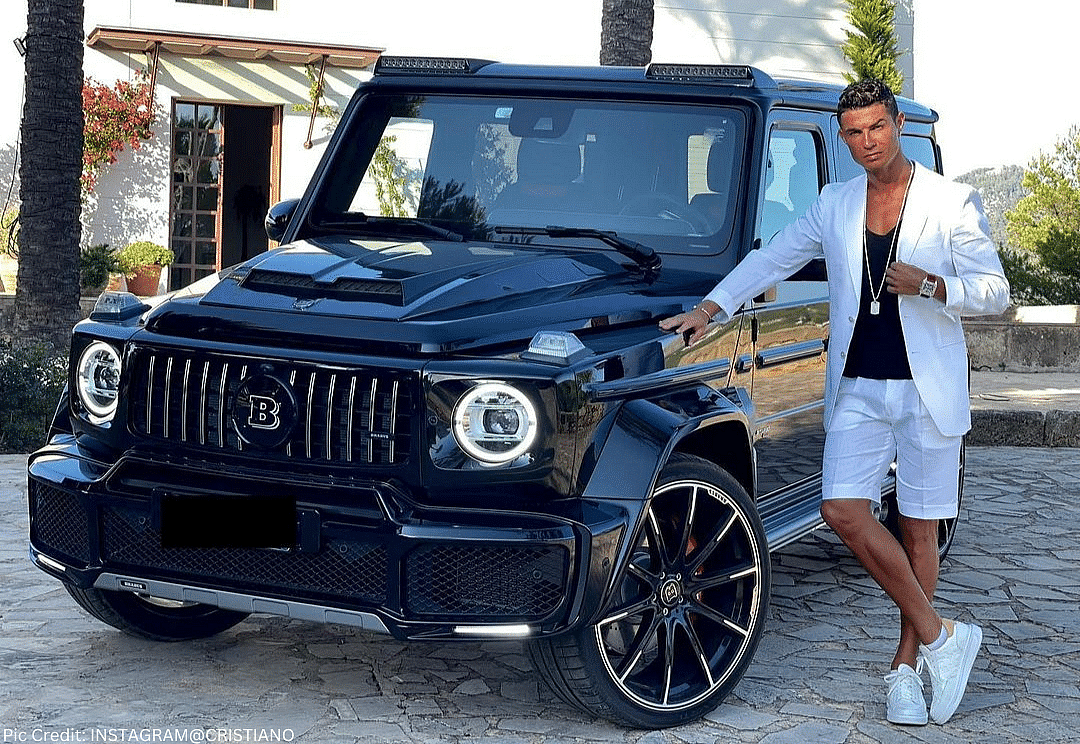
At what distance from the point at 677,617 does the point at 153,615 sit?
1.86 m

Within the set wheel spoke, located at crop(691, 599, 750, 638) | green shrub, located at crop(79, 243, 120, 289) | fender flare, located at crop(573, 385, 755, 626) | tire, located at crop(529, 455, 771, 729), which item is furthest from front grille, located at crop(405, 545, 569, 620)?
green shrub, located at crop(79, 243, 120, 289)

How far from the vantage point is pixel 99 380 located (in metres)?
4.33

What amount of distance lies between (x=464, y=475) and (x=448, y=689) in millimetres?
1093

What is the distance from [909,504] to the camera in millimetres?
4461

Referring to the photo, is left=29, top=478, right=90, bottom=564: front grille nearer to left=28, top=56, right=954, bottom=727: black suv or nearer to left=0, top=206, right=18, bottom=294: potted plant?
left=28, top=56, right=954, bottom=727: black suv

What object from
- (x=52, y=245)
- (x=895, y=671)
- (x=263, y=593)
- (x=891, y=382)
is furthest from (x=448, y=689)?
(x=52, y=245)

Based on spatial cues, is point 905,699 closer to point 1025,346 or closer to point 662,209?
point 662,209

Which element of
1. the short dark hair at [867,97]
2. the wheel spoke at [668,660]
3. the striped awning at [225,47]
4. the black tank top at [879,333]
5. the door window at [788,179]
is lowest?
→ the wheel spoke at [668,660]

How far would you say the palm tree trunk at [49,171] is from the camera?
10797mm

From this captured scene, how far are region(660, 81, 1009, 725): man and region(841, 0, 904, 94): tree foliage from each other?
19.2 meters

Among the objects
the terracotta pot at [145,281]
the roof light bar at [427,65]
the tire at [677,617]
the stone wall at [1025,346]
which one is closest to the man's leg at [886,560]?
the tire at [677,617]

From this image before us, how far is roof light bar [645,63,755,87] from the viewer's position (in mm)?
5105

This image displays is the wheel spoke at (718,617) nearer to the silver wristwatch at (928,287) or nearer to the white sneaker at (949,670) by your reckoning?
the white sneaker at (949,670)

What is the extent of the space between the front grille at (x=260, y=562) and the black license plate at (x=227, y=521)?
0.11 ft
